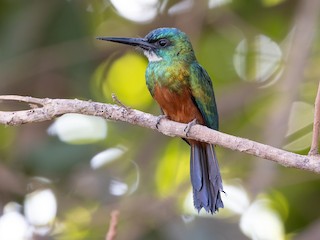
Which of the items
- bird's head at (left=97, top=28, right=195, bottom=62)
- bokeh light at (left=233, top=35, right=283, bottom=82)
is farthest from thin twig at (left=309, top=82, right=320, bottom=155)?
bokeh light at (left=233, top=35, right=283, bottom=82)

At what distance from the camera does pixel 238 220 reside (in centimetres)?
368

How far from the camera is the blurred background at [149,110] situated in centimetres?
370

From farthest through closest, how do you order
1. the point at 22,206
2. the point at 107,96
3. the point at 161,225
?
the point at 107,96
the point at 22,206
the point at 161,225

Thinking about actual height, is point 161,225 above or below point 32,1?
below

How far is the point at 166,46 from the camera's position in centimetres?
324

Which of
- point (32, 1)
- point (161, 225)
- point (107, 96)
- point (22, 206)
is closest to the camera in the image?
point (161, 225)

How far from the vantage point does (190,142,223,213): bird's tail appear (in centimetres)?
281

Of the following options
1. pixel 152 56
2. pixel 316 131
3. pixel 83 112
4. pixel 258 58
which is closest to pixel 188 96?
pixel 152 56

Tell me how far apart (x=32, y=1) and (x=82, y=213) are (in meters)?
1.06

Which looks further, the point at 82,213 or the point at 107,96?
the point at 107,96

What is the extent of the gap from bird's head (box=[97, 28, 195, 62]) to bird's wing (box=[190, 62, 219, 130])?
0.11m

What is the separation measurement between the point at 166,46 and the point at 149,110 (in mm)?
1078

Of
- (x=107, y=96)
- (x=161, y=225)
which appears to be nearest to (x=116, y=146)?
(x=107, y=96)

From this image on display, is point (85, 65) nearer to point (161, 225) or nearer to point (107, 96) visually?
point (107, 96)
